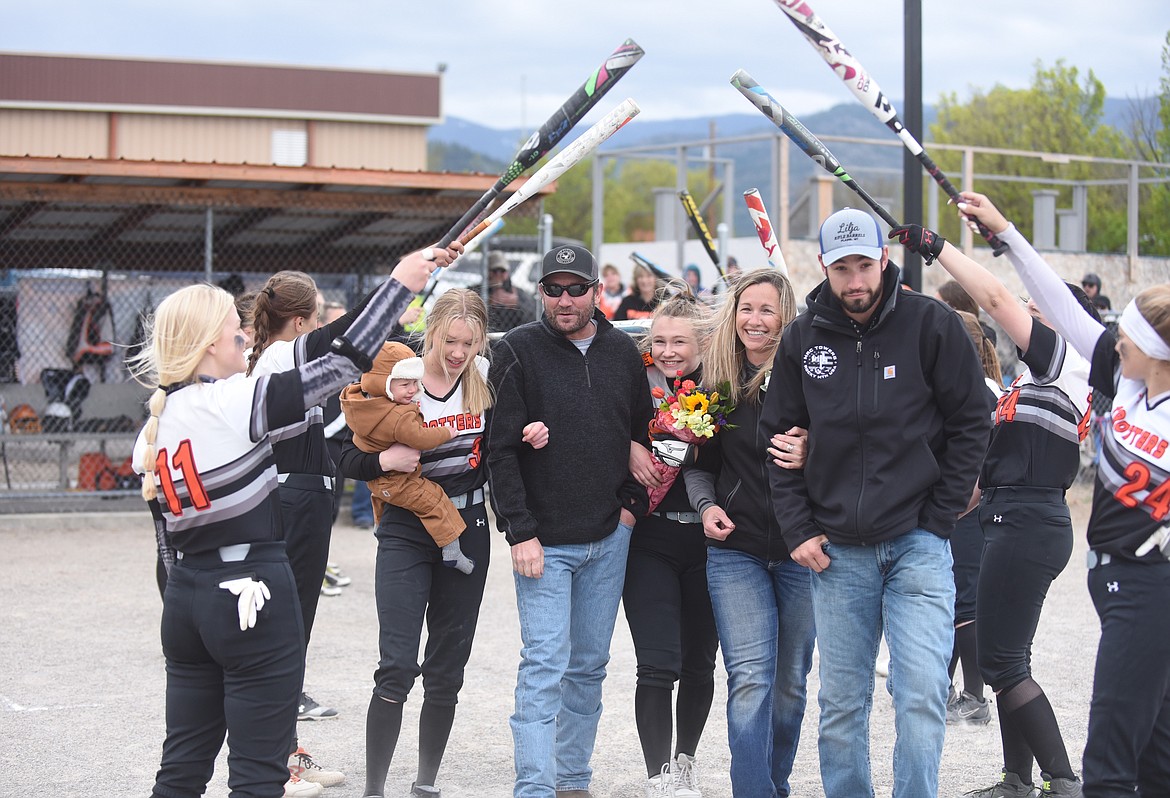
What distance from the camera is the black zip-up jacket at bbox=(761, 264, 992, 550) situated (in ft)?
13.1

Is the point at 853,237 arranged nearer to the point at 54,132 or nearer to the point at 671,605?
the point at 671,605

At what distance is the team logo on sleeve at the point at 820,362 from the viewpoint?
4.10 metres

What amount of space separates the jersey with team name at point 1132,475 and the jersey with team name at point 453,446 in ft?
7.61

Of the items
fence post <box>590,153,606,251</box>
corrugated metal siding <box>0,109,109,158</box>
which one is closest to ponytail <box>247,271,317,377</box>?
fence post <box>590,153,606,251</box>

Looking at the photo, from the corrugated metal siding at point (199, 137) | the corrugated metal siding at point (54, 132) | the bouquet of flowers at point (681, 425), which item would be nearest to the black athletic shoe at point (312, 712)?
the bouquet of flowers at point (681, 425)

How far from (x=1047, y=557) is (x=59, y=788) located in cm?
409

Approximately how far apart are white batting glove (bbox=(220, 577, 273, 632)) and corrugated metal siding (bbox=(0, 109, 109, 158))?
28.4 meters

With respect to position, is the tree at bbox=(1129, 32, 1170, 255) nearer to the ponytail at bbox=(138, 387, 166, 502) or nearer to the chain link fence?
the chain link fence

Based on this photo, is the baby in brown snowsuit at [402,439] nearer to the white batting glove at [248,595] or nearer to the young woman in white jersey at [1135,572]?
the white batting glove at [248,595]

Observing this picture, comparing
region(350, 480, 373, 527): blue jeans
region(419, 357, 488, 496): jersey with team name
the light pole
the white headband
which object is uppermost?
the light pole

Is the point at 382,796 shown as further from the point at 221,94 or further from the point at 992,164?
the point at 221,94

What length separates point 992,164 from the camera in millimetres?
30750

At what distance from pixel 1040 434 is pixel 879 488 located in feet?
4.28

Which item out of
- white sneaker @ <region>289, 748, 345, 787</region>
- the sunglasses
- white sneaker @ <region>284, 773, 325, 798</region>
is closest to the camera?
the sunglasses
